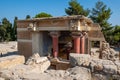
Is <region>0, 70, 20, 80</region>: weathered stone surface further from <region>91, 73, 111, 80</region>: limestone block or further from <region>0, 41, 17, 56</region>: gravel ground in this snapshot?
<region>0, 41, 17, 56</region>: gravel ground

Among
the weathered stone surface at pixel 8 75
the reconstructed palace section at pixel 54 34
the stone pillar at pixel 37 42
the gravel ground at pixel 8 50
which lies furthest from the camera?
the gravel ground at pixel 8 50

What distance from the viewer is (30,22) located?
38.0ft

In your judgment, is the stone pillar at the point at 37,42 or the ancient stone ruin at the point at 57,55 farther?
the stone pillar at the point at 37,42

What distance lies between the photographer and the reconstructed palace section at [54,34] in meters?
10.0

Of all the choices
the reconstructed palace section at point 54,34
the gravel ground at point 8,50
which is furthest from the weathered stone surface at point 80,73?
the gravel ground at point 8,50

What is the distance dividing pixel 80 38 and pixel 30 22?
384cm

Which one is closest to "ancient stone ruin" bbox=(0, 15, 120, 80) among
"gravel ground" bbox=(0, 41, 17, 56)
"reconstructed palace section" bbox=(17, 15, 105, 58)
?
"reconstructed palace section" bbox=(17, 15, 105, 58)

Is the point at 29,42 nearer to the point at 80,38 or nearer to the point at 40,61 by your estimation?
the point at 80,38

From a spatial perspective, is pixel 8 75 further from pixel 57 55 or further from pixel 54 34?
pixel 57 55

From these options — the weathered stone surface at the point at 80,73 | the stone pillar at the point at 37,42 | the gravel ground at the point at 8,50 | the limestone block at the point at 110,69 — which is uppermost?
the stone pillar at the point at 37,42

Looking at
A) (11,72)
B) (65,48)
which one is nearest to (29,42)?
(65,48)

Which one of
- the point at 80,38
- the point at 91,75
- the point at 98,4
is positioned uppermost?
the point at 98,4

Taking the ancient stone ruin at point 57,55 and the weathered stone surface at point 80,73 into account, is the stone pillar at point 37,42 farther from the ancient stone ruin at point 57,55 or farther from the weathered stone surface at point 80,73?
the weathered stone surface at point 80,73

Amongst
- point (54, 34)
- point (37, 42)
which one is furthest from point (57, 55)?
point (37, 42)
